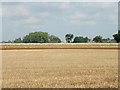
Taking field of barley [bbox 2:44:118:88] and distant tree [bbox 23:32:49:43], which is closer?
field of barley [bbox 2:44:118:88]

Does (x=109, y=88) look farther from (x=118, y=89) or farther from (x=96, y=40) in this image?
(x=96, y=40)

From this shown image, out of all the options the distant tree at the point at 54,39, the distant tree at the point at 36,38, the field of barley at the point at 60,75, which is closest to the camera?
the field of barley at the point at 60,75

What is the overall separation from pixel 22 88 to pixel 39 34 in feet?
308

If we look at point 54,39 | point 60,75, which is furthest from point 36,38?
point 60,75

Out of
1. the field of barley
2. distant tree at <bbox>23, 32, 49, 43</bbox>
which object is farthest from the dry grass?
distant tree at <bbox>23, 32, 49, 43</bbox>

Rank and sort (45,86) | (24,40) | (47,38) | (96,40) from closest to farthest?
(45,86), (24,40), (96,40), (47,38)

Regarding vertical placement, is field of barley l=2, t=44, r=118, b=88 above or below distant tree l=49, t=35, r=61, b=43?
below

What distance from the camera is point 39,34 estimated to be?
104062mm

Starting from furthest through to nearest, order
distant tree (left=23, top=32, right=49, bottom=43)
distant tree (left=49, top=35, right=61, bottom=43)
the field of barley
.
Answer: distant tree (left=49, top=35, right=61, bottom=43), distant tree (left=23, top=32, right=49, bottom=43), the field of barley

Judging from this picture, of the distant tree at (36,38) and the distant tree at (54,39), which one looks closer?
the distant tree at (36,38)

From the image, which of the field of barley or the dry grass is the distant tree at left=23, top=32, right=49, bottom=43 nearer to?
the field of barley

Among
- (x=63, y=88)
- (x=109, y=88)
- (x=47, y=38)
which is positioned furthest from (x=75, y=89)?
(x=47, y=38)

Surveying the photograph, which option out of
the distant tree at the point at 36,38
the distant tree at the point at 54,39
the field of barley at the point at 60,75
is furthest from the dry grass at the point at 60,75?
the distant tree at the point at 54,39

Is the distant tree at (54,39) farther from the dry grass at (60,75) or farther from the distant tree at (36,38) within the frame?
the dry grass at (60,75)
